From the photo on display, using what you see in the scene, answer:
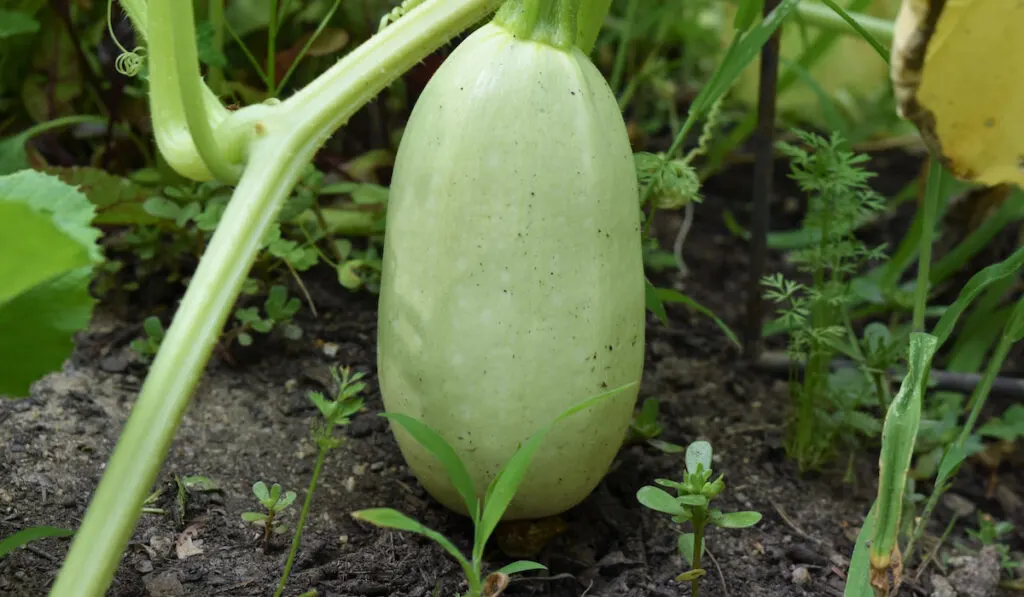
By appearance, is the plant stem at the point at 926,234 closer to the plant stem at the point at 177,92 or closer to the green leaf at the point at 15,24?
the plant stem at the point at 177,92

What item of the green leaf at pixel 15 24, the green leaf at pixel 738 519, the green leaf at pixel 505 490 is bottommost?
the green leaf at pixel 738 519

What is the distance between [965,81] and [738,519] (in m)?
0.41

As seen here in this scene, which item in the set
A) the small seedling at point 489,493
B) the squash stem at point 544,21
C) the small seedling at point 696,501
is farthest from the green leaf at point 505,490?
the squash stem at point 544,21

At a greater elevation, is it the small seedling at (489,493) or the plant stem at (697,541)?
the small seedling at (489,493)

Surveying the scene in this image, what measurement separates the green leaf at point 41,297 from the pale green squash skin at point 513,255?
29 centimetres

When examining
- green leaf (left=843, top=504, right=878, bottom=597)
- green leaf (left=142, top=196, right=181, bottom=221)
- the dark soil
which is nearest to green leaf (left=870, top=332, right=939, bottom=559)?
green leaf (left=843, top=504, right=878, bottom=597)

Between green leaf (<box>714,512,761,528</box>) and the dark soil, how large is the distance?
0.13 meters

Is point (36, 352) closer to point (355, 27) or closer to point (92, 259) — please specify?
point (92, 259)

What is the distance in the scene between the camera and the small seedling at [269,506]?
93 cm

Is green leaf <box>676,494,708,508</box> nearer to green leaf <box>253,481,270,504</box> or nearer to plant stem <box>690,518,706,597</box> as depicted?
plant stem <box>690,518,706,597</box>

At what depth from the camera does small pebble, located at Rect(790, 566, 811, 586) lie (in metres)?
1.02

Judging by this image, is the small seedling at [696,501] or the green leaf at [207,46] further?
the green leaf at [207,46]

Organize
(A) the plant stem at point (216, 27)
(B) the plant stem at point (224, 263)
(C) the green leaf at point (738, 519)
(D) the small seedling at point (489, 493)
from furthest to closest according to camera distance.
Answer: (A) the plant stem at point (216, 27) < (C) the green leaf at point (738, 519) < (D) the small seedling at point (489, 493) < (B) the plant stem at point (224, 263)

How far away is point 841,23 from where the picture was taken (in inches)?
51.2
